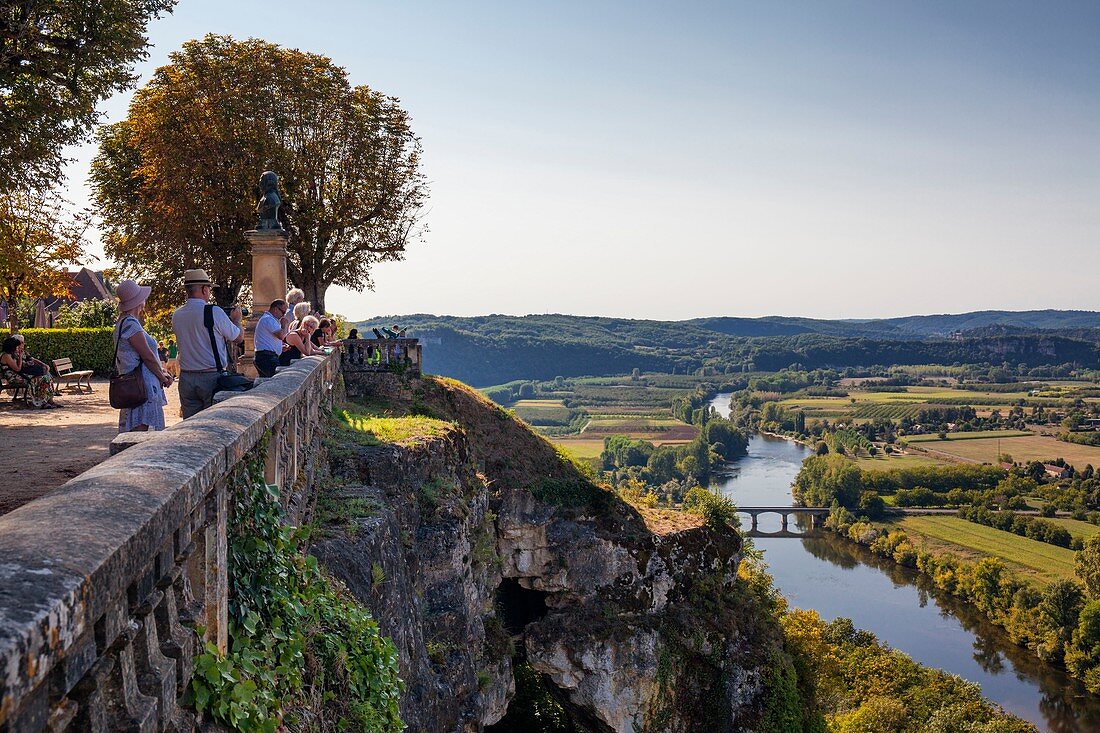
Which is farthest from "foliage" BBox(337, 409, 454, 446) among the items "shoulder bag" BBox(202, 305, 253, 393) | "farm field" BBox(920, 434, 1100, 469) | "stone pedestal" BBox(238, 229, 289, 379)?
"farm field" BBox(920, 434, 1100, 469)

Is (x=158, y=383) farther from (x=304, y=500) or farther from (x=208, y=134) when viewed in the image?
(x=208, y=134)

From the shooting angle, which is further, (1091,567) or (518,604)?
(1091,567)

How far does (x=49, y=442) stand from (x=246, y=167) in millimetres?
15380

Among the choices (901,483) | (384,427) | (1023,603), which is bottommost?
(1023,603)

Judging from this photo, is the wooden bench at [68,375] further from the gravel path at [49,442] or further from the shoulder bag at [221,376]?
the shoulder bag at [221,376]

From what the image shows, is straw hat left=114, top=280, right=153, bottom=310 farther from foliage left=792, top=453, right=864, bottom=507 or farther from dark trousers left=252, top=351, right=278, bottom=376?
foliage left=792, top=453, right=864, bottom=507

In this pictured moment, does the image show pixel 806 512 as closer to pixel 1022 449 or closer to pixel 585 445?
pixel 585 445

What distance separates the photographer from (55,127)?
16438mm

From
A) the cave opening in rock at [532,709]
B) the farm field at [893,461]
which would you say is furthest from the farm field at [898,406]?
the cave opening in rock at [532,709]

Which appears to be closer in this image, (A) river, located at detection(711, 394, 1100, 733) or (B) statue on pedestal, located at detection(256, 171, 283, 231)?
(B) statue on pedestal, located at detection(256, 171, 283, 231)

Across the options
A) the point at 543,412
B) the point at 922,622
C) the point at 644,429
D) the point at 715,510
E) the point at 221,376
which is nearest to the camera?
the point at 221,376

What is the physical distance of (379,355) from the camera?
23609mm

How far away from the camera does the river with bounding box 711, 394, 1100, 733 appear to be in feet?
176

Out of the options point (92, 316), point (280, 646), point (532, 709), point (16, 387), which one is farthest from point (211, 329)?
point (92, 316)
